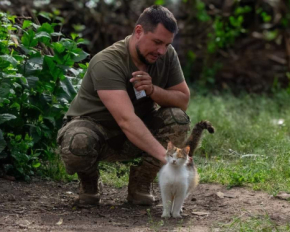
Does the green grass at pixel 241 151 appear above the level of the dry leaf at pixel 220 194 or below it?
above

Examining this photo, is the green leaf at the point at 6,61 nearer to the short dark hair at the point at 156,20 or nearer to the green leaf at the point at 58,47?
the green leaf at the point at 58,47

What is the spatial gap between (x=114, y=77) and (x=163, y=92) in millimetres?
413

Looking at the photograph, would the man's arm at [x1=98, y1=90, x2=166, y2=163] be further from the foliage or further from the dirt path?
the foliage

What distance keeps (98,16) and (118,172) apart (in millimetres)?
5170

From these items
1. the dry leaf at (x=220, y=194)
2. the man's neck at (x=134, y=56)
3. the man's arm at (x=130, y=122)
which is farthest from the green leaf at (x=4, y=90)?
the dry leaf at (x=220, y=194)

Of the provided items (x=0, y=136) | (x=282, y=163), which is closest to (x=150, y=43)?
(x=0, y=136)

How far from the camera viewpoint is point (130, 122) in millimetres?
3984

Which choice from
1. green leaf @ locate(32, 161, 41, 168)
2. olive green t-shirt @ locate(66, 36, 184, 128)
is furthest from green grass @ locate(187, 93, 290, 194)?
green leaf @ locate(32, 161, 41, 168)

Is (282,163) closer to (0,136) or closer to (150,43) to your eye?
(150,43)

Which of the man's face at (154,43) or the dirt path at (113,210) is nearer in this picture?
the dirt path at (113,210)

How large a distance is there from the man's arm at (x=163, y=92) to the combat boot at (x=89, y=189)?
0.73 meters

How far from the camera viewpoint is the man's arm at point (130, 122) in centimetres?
394

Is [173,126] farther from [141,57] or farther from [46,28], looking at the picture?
[46,28]

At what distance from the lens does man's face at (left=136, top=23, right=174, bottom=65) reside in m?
4.16
